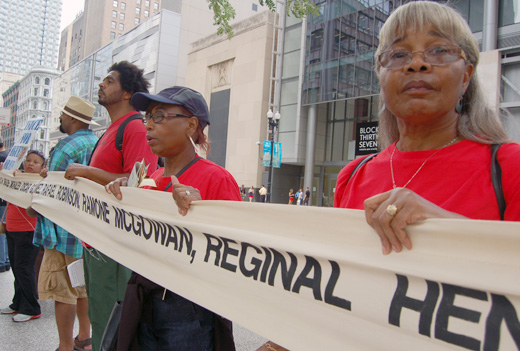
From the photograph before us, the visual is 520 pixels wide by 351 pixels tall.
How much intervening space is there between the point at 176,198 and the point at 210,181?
27 centimetres

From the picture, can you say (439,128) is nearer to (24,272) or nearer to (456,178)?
(456,178)

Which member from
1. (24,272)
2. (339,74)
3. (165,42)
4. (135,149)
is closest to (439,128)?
(135,149)

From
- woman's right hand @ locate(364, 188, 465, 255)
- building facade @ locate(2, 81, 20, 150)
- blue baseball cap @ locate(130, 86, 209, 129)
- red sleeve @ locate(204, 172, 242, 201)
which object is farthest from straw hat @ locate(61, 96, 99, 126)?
building facade @ locate(2, 81, 20, 150)

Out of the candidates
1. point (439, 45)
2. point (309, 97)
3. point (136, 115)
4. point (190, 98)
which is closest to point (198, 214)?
point (190, 98)

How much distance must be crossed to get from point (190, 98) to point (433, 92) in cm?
151

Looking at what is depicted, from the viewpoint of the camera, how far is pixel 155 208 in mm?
2223

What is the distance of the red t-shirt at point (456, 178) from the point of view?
1.15m

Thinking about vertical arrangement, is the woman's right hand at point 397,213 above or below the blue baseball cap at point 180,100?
below

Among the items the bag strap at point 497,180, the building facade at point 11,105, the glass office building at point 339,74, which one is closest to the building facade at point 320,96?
the glass office building at point 339,74

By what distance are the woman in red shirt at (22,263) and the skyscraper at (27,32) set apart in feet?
644

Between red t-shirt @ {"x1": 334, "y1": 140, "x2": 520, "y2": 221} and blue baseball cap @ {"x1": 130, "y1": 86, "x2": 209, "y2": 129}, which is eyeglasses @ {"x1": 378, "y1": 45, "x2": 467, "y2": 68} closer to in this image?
red t-shirt @ {"x1": 334, "y1": 140, "x2": 520, "y2": 221}

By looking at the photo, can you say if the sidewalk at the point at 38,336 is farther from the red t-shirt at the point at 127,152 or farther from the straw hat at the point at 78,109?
the straw hat at the point at 78,109

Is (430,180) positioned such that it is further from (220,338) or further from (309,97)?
(309,97)

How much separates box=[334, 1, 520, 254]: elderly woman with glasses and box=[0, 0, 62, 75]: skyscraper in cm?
20028
